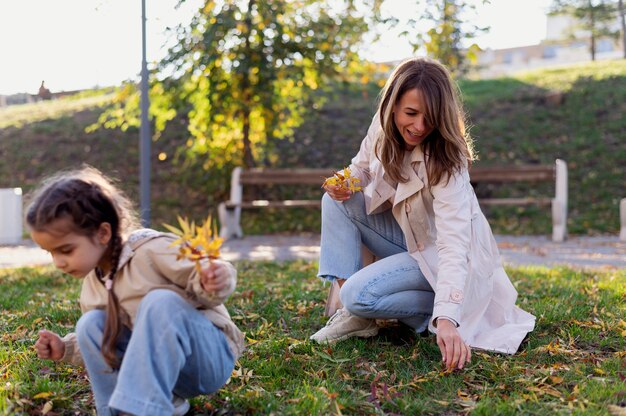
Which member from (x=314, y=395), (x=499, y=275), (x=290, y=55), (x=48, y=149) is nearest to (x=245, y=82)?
(x=290, y=55)

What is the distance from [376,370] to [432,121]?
105 cm

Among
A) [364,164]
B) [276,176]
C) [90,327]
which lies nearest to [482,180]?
[276,176]

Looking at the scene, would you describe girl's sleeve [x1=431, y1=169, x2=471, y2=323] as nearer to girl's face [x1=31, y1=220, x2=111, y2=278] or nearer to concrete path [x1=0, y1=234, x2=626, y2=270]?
girl's face [x1=31, y1=220, x2=111, y2=278]

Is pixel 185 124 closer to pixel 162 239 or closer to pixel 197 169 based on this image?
pixel 197 169

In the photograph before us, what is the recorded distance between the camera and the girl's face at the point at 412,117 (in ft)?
9.51

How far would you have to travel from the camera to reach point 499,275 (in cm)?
328

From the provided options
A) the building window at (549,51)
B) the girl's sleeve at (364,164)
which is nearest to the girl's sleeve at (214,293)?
the girl's sleeve at (364,164)

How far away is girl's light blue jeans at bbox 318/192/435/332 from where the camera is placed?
310 centimetres

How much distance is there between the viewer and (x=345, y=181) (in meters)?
3.37

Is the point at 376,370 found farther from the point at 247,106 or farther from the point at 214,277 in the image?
the point at 247,106

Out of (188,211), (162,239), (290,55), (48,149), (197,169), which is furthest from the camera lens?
(48,149)

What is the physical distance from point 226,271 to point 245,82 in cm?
772

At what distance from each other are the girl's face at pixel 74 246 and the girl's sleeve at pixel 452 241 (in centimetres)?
131

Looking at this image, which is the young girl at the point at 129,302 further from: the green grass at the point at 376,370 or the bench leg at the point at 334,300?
the bench leg at the point at 334,300
